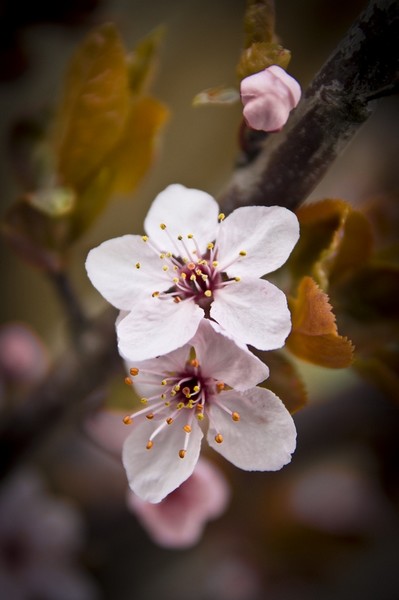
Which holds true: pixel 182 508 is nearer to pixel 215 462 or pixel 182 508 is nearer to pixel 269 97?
pixel 215 462

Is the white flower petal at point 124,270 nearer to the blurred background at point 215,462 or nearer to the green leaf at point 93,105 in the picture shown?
the green leaf at point 93,105

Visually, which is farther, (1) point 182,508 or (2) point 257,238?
(1) point 182,508

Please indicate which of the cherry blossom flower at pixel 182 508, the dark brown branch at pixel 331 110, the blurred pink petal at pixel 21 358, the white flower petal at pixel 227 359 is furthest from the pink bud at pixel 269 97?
the blurred pink petal at pixel 21 358

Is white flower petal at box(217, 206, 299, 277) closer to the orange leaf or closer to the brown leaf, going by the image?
the orange leaf

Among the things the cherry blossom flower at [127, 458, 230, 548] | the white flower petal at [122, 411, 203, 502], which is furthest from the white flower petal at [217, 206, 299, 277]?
the cherry blossom flower at [127, 458, 230, 548]

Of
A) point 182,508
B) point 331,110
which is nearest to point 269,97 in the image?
point 331,110

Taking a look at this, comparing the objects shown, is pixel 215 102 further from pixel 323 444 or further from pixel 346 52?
pixel 323 444

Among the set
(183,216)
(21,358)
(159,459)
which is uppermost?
(183,216)
